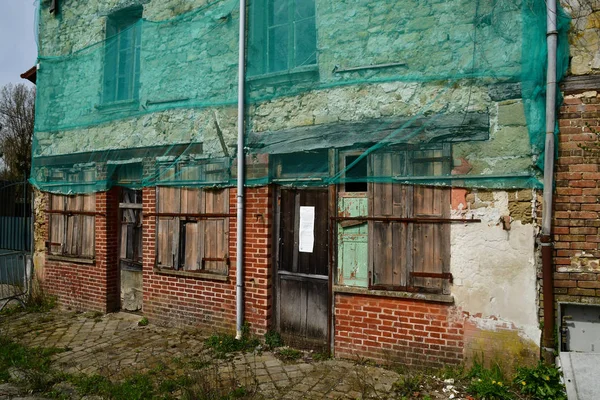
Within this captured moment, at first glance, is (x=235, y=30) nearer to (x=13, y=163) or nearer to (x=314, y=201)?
(x=314, y=201)

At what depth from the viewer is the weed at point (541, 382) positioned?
3863mm

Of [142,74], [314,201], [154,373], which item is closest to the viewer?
[154,373]

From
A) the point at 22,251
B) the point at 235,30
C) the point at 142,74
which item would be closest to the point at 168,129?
the point at 142,74

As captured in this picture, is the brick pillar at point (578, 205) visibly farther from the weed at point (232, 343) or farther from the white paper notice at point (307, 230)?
the weed at point (232, 343)

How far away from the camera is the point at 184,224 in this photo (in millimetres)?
6582

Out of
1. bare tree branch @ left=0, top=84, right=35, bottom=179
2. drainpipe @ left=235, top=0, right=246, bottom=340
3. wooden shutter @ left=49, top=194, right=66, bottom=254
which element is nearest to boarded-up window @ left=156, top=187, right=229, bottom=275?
drainpipe @ left=235, top=0, right=246, bottom=340

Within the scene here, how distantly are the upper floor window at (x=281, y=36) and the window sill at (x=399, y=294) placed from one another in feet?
9.55

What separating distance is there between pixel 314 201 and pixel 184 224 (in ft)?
7.33

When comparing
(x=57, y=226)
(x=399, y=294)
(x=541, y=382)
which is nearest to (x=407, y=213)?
(x=399, y=294)

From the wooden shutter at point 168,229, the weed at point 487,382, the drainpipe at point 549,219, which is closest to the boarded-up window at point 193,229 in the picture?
the wooden shutter at point 168,229

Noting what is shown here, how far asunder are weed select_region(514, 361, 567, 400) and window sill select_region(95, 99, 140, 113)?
6.62 metres

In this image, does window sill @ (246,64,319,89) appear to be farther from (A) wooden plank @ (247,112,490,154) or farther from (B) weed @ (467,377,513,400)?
(B) weed @ (467,377,513,400)

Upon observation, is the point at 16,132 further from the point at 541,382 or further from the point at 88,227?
the point at 541,382

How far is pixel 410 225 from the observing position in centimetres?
485
